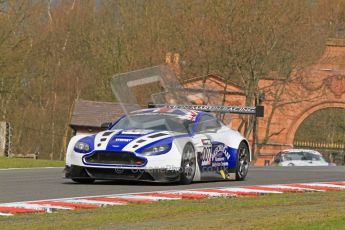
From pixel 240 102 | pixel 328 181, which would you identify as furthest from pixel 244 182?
pixel 240 102

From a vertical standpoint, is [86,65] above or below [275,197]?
above

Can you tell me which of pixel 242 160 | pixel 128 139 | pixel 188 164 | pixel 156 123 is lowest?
pixel 188 164

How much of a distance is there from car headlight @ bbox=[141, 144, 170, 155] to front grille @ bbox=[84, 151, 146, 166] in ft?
0.51

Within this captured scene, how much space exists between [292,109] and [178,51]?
10.8 meters

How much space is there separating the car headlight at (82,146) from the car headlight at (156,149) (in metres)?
0.95

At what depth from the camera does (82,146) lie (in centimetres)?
1658

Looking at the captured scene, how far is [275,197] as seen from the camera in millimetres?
14031

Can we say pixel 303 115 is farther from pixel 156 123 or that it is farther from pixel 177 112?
pixel 156 123

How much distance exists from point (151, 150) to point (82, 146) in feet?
3.86

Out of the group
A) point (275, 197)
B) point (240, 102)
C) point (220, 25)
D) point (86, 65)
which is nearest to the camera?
point (275, 197)

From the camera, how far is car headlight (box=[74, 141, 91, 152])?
16484mm

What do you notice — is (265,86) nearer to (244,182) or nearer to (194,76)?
(194,76)

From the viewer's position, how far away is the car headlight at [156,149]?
53.4 ft

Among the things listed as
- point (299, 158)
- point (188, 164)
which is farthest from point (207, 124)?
point (299, 158)
